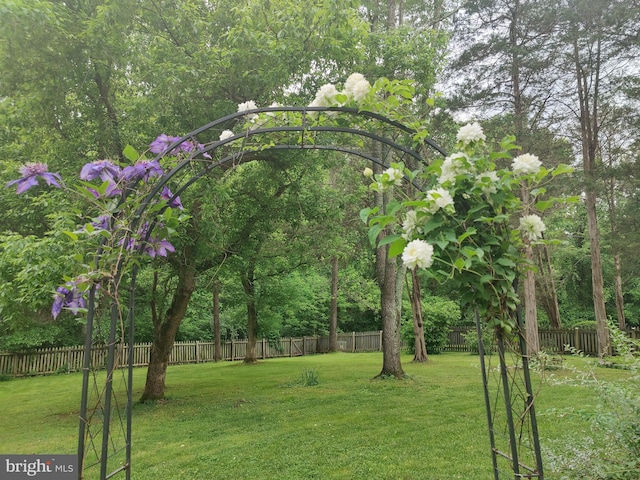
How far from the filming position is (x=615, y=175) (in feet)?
32.1

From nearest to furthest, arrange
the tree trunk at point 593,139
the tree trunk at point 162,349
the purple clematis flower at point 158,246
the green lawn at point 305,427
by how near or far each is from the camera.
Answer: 1. the purple clematis flower at point 158,246
2. the green lawn at point 305,427
3. the tree trunk at point 162,349
4. the tree trunk at point 593,139

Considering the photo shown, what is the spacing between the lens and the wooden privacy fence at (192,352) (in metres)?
12.6

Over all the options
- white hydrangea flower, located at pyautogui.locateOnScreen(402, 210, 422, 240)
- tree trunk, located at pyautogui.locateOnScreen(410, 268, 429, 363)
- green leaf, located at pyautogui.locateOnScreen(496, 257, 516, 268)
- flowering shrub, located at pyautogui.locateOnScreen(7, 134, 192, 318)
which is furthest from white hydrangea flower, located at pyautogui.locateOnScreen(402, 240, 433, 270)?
tree trunk, located at pyautogui.locateOnScreen(410, 268, 429, 363)

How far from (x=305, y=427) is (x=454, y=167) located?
437 cm

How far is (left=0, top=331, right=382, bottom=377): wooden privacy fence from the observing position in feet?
41.3

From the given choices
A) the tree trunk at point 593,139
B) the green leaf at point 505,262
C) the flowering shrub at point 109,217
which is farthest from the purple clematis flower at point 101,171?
the tree trunk at point 593,139

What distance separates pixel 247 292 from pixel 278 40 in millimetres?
8765

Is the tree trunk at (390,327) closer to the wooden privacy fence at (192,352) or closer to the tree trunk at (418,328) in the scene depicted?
the tree trunk at (418,328)

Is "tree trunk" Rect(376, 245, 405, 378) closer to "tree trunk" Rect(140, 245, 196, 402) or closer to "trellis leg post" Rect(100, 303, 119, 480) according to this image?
"tree trunk" Rect(140, 245, 196, 402)

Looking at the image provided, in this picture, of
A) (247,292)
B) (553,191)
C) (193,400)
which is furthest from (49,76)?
(553,191)

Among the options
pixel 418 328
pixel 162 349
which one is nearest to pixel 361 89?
pixel 162 349

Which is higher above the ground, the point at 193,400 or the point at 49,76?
the point at 49,76

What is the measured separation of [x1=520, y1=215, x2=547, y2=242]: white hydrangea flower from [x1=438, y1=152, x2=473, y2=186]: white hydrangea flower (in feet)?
1.14

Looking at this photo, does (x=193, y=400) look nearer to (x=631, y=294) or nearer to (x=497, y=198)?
(x=497, y=198)
